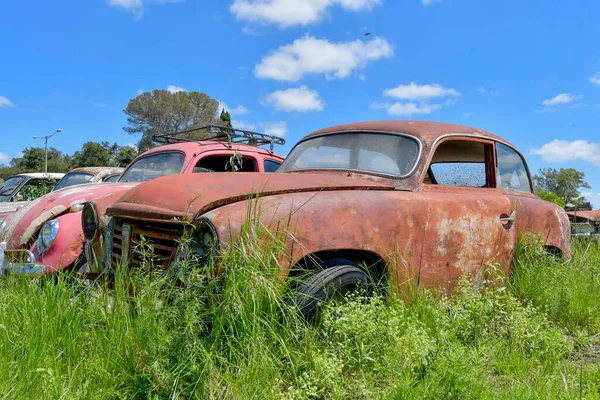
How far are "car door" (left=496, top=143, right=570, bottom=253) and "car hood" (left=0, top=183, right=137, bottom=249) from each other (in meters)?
3.55

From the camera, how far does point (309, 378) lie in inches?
88.4

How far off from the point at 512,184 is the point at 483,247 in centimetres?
126

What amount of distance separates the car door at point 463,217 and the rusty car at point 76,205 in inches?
57.8

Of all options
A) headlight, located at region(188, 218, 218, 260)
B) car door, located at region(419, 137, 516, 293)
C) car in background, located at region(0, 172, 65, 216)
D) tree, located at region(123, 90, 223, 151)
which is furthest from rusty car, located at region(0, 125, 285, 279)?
tree, located at region(123, 90, 223, 151)

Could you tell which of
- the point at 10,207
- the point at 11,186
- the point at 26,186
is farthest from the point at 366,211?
the point at 11,186

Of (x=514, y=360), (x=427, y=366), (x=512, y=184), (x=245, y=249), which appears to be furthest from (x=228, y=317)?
(x=512, y=184)

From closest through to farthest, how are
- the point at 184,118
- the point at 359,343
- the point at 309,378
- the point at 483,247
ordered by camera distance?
the point at 309,378
the point at 359,343
the point at 483,247
the point at 184,118

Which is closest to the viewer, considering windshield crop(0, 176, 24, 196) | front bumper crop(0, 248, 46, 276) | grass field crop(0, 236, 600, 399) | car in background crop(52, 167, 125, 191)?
grass field crop(0, 236, 600, 399)

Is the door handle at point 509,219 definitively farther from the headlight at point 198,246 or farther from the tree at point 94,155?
the tree at point 94,155

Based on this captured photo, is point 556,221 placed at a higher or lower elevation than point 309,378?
higher

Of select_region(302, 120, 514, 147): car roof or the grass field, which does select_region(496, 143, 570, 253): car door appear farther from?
the grass field

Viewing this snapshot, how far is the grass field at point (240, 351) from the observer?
2137 millimetres

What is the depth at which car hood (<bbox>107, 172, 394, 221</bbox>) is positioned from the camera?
2619 millimetres

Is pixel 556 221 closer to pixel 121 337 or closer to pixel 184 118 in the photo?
pixel 121 337
